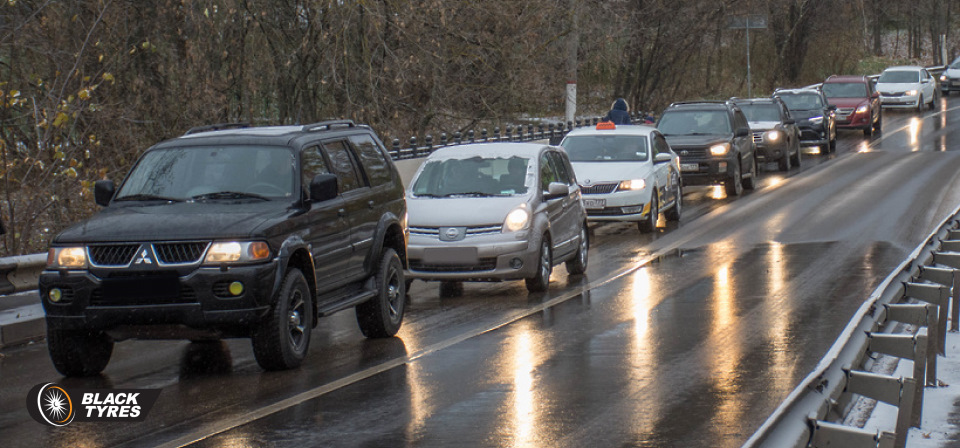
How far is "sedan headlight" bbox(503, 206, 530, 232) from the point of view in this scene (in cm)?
1369

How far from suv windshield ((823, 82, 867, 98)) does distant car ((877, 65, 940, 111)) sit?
9404mm

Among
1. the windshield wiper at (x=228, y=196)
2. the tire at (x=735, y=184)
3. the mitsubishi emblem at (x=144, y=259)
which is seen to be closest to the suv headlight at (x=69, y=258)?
the mitsubishi emblem at (x=144, y=259)

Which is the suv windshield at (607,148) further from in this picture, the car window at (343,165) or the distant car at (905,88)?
the distant car at (905,88)

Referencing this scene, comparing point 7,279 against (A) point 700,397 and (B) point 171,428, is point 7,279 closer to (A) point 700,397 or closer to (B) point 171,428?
(B) point 171,428

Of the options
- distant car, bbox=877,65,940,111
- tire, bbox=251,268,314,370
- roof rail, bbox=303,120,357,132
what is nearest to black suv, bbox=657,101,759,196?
roof rail, bbox=303,120,357,132

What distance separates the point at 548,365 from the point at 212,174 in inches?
116

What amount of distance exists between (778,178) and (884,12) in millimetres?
58224

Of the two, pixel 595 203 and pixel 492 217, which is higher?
pixel 492 217

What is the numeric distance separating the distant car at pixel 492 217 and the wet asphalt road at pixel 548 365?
343mm

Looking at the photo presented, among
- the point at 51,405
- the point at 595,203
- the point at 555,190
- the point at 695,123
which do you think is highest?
the point at 555,190

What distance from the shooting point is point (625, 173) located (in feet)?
64.9

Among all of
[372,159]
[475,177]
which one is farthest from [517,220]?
[372,159]

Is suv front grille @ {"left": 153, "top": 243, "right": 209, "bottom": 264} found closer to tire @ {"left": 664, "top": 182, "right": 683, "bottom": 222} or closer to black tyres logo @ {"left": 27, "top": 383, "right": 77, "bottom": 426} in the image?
black tyres logo @ {"left": 27, "top": 383, "right": 77, "bottom": 426}

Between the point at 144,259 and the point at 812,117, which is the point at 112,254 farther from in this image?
the point at 812,117
